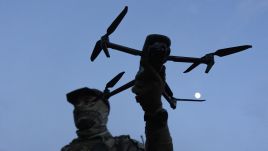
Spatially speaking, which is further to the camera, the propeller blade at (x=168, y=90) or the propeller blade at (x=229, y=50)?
the propeller blade at (x=168, y=90)

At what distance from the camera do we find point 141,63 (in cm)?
614

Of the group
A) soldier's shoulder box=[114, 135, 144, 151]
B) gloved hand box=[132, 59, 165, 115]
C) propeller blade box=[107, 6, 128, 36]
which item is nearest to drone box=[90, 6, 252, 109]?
propeller blade box=[107, 6, 128, 36]

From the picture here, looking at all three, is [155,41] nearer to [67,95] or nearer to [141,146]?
[141,146]

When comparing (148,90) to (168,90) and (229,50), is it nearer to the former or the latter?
(168,90)

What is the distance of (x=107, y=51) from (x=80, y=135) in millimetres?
3579

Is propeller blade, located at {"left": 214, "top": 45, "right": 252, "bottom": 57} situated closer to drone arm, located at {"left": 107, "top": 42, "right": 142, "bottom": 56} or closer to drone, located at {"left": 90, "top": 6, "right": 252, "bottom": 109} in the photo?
drone, located at {"left": 90, "top": 6, "right": 252, "bottom": 109}

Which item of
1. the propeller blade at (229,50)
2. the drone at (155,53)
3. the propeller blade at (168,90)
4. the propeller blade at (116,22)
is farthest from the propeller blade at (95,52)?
the propeller blade at (229,50)

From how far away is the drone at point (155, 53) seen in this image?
5.93 metres

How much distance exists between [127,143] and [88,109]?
6.85 feet

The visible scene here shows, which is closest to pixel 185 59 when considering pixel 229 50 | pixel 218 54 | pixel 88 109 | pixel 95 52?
pixel 218 54

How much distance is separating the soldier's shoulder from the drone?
191 centimetres

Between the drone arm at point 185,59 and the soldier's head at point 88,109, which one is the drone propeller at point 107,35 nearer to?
the drone arm at point 185,59

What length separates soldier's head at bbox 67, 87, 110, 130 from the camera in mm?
10008

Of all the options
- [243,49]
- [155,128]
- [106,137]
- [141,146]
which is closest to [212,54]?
[243,49]
